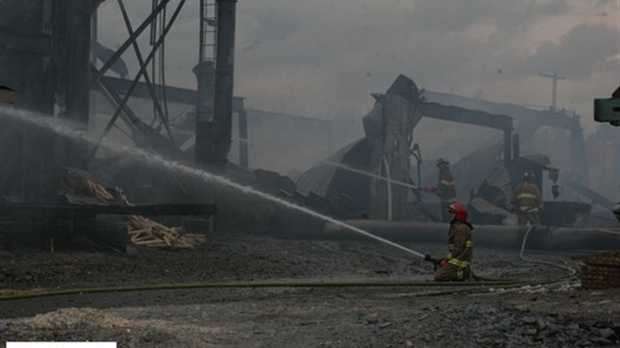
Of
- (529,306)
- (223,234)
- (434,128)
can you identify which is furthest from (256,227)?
(434,128)

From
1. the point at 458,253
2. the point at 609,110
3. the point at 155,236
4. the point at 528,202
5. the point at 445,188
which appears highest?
the point at 609,110

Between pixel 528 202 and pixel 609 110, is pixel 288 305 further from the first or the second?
pixel 528 202

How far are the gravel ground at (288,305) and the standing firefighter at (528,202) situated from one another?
4518 mm

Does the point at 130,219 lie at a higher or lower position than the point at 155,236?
higher

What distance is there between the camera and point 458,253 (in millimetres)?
10844

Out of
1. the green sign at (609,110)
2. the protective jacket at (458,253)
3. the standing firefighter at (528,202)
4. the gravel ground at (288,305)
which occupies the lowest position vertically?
the gravel ground at (288,305)

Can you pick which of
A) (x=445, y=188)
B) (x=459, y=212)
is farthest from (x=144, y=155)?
(x=459, y=212)

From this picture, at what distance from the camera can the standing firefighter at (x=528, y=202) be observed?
2072 cm

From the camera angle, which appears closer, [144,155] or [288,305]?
[288,305]

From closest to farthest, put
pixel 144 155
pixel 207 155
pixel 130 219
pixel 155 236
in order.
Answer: pixel 155 236
pixel 130 219
pixel 207 155
pixel 144 155

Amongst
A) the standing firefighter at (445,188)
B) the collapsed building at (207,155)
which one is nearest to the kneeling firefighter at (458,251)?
the collapsed building at (207,155)

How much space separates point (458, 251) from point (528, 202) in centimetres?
1051

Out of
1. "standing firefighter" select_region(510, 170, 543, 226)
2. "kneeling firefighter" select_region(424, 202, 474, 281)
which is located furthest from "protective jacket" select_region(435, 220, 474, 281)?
"standing firefighter" select_region(510, 170, 543, 226)

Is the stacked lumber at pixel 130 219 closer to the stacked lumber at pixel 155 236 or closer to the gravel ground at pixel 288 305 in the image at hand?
the stacked lumber at pixel 155 236
